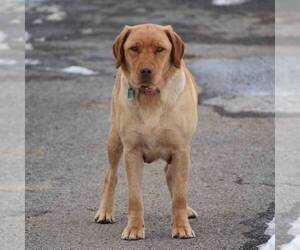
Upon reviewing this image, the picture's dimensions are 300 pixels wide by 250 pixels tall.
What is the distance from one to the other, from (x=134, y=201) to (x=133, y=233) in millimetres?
212

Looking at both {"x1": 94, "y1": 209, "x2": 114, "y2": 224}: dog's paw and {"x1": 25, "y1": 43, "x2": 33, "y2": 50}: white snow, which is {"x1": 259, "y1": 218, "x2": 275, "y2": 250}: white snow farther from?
{"x1": 25, "y1": 43, "x2": 33, "y2": 50}: white snow

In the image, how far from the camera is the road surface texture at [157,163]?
715 cm

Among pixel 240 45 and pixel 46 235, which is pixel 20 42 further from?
pixel 46 235

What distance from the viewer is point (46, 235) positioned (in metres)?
7.00

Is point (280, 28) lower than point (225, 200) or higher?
lower

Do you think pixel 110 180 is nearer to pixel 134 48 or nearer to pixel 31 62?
pixel 134 48

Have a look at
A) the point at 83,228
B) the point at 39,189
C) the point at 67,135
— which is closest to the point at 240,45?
the point at 67,135

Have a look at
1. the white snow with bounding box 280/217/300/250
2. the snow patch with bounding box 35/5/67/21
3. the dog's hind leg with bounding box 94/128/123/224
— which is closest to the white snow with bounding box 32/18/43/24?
the snow patch with bounding box 35/5/67/21

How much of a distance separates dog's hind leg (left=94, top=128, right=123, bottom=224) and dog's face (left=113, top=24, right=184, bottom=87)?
655mm

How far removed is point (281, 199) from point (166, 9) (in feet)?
40.1

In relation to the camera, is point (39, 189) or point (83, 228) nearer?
point (83, 228)

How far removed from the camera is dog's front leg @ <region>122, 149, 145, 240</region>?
6.82 meters

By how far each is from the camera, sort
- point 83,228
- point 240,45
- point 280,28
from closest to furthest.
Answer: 1. point 83,228
2. point 240,45
3. point 280,28

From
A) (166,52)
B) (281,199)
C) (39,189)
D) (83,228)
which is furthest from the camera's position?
(39,189)
